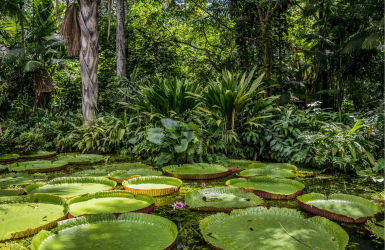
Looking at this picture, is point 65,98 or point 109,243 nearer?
point 109,243

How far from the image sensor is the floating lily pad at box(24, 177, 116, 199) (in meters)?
1.89

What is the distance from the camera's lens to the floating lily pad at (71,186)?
189 centimetres

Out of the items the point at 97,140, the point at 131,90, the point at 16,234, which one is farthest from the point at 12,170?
the point at 131,90

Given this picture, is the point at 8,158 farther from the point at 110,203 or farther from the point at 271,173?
the point at 271,173

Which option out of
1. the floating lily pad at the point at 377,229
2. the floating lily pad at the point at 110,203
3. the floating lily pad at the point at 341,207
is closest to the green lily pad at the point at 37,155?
the floating lily pad at the point at 110,203

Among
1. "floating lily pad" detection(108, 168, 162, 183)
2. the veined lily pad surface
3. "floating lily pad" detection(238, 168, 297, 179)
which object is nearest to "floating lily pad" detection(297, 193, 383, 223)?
"floating lily pad" detection(238, 168, 297, 179)

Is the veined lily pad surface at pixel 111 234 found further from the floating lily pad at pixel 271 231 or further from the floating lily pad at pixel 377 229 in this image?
the floating lily pad at pixel 377 229

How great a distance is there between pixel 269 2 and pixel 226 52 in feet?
7.21

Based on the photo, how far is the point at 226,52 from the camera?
22.8ft

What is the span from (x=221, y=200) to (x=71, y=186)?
1396 mm

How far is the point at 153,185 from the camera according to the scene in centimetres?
214

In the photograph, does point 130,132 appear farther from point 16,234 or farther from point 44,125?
point 16,234

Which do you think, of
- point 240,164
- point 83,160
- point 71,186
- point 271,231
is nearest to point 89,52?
point 83,160

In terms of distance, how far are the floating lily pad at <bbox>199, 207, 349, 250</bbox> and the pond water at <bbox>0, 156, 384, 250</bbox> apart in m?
0.08
